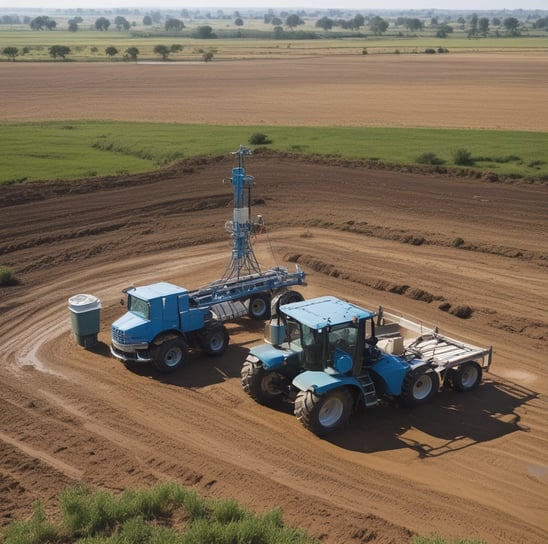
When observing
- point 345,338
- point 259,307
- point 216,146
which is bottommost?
point 259,307

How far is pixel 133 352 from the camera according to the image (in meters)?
18.3

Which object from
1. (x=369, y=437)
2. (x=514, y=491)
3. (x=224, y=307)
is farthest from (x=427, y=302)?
(x=514, y=491)

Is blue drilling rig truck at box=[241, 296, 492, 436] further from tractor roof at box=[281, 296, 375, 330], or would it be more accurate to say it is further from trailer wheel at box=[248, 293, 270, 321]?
trailer wheel at box=[248, 293, 270, 321]

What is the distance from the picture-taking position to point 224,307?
20781 mm

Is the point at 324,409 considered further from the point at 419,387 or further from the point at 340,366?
the point at 419,387

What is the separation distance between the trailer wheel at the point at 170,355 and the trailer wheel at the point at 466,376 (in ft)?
22.0

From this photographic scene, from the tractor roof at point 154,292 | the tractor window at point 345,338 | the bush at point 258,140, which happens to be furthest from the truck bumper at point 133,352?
the bush at point 258,140

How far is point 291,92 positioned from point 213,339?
65.5m

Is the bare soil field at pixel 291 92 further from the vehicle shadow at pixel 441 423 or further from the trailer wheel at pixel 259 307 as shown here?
the vehicle shadow at pixel 441 423

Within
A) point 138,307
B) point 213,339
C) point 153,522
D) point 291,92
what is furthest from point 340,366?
point 291,92

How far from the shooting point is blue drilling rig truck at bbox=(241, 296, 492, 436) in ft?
49.9

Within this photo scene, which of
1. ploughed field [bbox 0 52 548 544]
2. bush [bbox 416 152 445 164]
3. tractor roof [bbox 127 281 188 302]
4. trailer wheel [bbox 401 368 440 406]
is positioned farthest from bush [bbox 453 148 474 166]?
trailer wheel [bbox 401 368 440 406]

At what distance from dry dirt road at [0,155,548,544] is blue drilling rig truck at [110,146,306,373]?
563 millimetres

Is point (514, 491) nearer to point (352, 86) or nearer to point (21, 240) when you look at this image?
point (21, 240)
